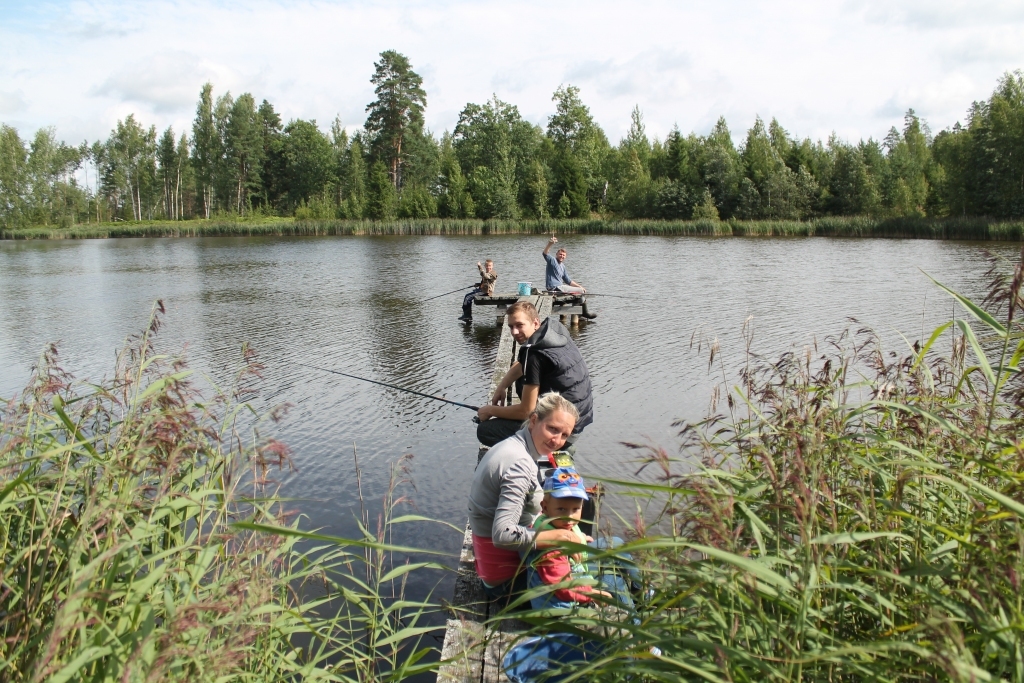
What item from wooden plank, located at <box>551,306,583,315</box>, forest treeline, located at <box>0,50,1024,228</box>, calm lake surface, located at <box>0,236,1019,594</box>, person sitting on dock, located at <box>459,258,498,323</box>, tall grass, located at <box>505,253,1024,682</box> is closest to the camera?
tall grass, located at <box>505,253,1024,682</box>

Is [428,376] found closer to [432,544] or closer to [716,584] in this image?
[432,544]

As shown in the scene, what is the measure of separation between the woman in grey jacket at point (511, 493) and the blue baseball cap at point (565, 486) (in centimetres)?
11

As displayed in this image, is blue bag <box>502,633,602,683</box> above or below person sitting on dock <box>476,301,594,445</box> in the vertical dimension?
below

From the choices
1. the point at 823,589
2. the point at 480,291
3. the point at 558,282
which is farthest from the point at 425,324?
the point at 823,589

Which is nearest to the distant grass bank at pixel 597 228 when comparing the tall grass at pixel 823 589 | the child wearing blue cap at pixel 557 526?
the child wearing blue cap at pixel 557 526

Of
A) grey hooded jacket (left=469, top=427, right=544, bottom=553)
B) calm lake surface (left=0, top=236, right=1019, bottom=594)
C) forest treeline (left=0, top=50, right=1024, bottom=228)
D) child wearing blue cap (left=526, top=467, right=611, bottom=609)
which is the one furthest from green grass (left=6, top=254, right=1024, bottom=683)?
forest treeline (left=0, top=50, right=1024, bottom=228)

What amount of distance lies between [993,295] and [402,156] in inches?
2919

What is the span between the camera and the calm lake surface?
8.20 meters

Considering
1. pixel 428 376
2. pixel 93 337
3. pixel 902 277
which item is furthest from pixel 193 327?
pixel 902 277

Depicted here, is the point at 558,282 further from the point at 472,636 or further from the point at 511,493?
the point at 472,636

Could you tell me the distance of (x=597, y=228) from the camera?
169ft

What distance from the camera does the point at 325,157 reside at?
259 feet

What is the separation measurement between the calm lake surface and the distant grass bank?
268 inches

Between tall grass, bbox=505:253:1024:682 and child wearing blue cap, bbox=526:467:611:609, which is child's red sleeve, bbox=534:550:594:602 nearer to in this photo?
child wearing blue cap, bbox=526:467:611:609
